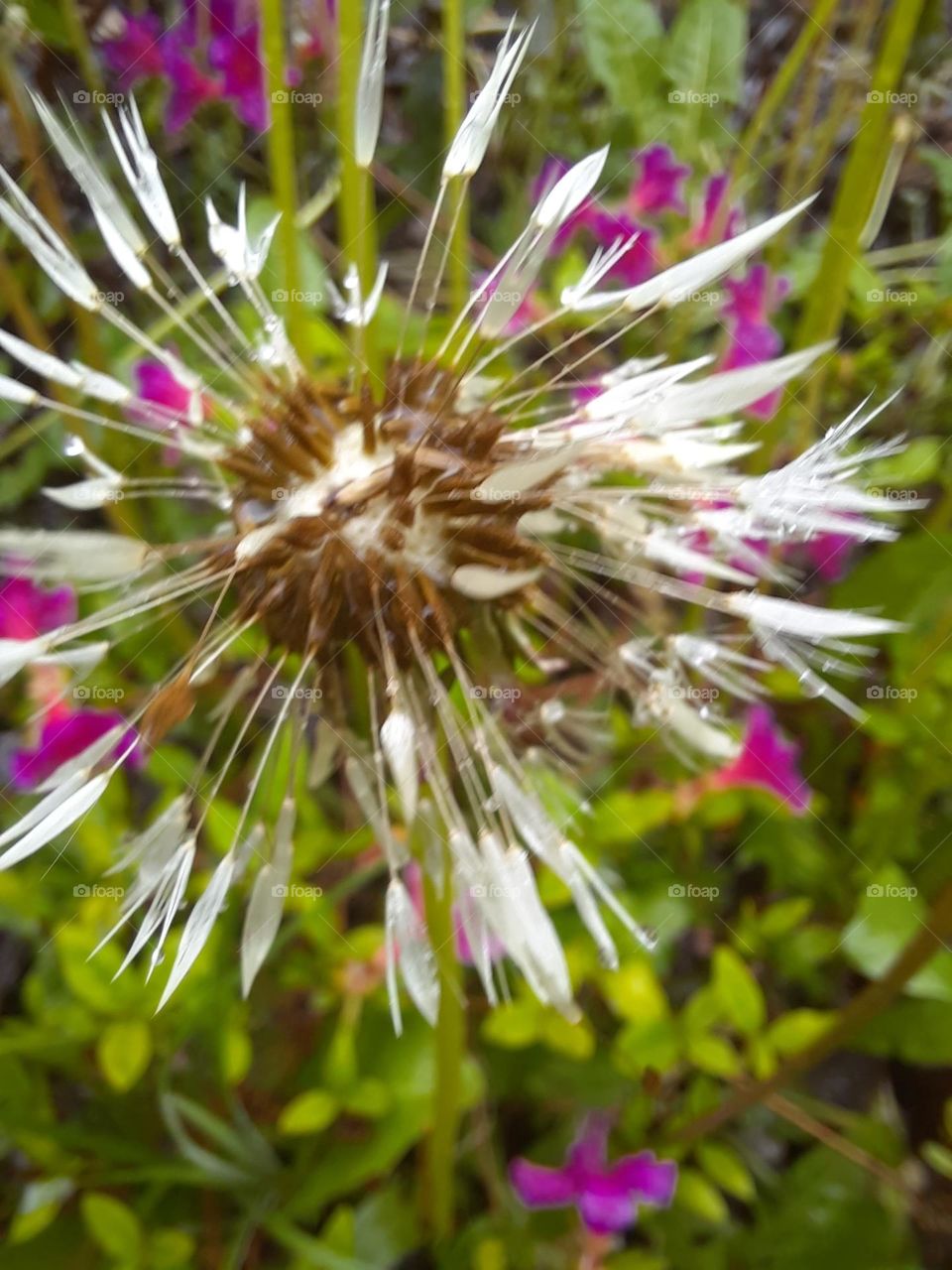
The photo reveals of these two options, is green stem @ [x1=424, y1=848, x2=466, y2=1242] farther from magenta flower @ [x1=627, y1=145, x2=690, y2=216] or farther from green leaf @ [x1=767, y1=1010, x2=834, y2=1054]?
magenta flower @ [x1=627, y1=145, x2=690, y2=216]

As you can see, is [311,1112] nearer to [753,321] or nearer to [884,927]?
[884,927]

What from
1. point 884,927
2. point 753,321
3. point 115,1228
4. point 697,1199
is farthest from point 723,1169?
point 753,321

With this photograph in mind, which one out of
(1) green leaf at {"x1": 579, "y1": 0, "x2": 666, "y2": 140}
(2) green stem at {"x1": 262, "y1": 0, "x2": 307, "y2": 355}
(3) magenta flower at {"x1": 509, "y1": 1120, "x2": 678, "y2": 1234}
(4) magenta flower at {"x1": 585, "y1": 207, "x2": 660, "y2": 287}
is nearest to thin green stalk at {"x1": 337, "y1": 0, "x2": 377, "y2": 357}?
(2) green stem at {"x1": 262, "y1": 0, "x2": 307, "y2": 355}

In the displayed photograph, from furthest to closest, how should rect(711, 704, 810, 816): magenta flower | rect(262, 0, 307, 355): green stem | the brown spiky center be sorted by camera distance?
rect(711, 704, 810, 816): magenta flower < rect(262, 0, 307, 355): green stem < the brown spiky center

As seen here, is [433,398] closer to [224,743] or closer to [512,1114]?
[224,743]

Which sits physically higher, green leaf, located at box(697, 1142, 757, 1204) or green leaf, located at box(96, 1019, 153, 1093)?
green leaf, located at box(96, 1019, 153, 1093)

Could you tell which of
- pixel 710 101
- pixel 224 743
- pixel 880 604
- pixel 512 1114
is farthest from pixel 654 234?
pixel 512 1114

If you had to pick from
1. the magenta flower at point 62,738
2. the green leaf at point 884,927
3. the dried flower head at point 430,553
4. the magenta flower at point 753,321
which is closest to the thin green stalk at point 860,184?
the magenta flower at point 753,321
